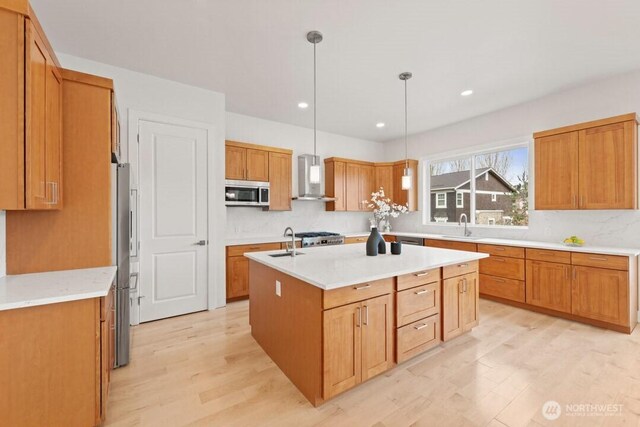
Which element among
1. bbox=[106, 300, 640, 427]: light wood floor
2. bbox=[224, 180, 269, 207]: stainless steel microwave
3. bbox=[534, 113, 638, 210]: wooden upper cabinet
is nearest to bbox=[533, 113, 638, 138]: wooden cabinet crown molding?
bbox=[534, 113, 638, 210]: wooden upper cabinet

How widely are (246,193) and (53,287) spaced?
9.37 feet

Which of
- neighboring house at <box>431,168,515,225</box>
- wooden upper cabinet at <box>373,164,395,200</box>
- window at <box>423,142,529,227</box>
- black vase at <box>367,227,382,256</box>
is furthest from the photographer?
wooden upper cabinet at <box>373,164,395,200</box>

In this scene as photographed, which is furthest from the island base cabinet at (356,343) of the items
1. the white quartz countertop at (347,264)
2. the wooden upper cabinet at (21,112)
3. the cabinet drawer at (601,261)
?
the cabinet drawer at (601,261)

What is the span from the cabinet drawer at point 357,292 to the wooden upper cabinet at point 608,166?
3.04 meters

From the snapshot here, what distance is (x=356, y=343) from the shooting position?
1957 millimetres

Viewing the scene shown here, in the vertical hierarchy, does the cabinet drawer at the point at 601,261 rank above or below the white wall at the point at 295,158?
below

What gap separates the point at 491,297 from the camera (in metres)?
4.07

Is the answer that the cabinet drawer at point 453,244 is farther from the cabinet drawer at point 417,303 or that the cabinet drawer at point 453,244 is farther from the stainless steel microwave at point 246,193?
the stainless steel microwave at point 246,193

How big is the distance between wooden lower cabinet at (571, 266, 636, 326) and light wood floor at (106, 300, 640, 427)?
202mm

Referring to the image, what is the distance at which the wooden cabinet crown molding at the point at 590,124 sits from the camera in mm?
3053

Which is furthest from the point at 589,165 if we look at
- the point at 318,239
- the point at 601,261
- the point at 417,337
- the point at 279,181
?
the point at 279,181

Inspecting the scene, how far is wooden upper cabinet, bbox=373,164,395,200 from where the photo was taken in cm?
605

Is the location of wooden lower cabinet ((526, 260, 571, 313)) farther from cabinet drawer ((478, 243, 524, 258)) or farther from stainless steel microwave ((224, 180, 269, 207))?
stainless steel microwave ((224, 180, 269, 207))

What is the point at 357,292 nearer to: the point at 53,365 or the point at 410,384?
the point at 410,384
